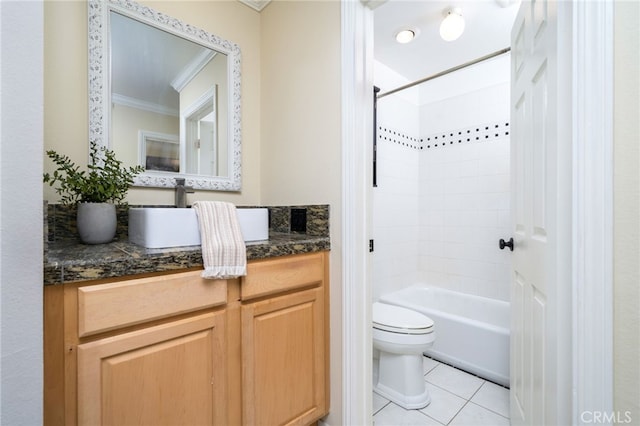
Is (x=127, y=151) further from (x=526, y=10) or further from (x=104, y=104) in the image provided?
(x=526, y=10)

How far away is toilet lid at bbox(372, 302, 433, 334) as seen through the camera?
4.96 feet

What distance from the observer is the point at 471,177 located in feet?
7.91

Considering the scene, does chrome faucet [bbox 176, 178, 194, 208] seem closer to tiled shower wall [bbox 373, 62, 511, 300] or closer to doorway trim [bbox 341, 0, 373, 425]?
doorway trim [bbox 341, 0, 373, 425]

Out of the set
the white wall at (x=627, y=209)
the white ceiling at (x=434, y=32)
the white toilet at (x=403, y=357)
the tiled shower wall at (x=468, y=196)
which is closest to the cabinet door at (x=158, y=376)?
the white toilet at (x=403, y=357)

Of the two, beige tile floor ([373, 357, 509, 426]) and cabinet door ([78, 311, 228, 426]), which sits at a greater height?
cabinet door ([78, 311, 228, 426])

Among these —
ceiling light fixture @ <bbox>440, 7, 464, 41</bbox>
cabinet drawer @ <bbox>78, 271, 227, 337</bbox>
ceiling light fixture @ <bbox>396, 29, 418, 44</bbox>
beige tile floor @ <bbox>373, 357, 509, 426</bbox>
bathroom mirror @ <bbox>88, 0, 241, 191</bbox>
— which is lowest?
beige tile floor @ <bbox>373, 357, 509, 426</bbox>

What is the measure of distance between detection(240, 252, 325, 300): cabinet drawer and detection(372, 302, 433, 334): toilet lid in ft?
1.88

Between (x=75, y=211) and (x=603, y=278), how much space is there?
5.35 ft

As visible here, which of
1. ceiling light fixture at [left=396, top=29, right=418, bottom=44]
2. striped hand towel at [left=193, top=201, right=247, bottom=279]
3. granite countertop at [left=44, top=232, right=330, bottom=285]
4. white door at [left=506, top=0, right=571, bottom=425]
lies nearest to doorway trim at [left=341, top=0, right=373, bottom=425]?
granite countertop at [left=44, top=232, right=330, bottom=285]

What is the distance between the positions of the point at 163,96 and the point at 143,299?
1013mm

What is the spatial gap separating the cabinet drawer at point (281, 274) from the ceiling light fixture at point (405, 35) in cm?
160

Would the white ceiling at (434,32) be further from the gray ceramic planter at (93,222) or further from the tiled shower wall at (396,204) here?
the gray ceramic planter at (93,222)

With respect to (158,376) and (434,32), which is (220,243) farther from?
(434,32)

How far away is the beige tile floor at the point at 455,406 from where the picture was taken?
4.60 ft
